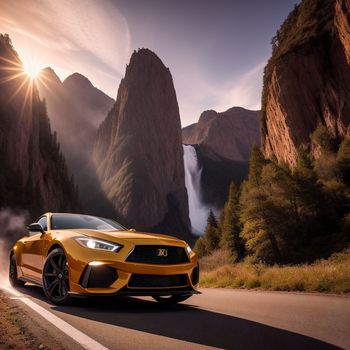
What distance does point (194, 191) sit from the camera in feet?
554

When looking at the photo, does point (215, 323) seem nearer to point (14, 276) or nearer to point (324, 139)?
point (14, 276)

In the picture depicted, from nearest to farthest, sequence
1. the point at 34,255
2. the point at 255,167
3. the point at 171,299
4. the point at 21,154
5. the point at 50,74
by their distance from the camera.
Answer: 1. the point at 171,299
2. the point at 34,255
3. the point at 255,167
4. the point at 21,154
5. the point at 50,74

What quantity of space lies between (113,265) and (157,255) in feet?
2.32

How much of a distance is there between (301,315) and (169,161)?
126 metres

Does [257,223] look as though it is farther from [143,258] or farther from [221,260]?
[143,258]

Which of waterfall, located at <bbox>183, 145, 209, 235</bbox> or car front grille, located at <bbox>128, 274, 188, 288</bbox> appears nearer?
car front grille, located at <bbox>128, 274, 188, 288</bbox>

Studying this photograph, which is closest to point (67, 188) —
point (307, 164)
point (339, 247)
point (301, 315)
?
point (307, 164)

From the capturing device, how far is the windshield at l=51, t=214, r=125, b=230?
7.17 metres

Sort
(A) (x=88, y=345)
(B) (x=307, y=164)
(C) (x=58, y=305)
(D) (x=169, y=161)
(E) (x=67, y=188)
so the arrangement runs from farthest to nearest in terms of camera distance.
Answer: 1. (D) (x=169, y=161)
2. (E) (x=67, y=188)
3. (B) (x=307, y=164)
4. (C) (x=58, y=305)
5. (A) (x=88, y=345)

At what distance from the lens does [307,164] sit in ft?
164

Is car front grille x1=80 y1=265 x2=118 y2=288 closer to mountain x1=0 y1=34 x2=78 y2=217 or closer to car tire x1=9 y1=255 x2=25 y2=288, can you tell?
car tire x1=9 y1=255 x2=25 y2=288

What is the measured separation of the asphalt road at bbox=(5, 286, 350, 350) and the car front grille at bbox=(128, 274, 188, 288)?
394mm

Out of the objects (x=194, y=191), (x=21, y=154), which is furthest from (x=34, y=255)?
(x=194, y=191)

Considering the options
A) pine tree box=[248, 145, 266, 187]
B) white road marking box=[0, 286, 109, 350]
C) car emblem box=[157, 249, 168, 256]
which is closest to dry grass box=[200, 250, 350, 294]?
car emblem box=[157, 249, 168, 256]
